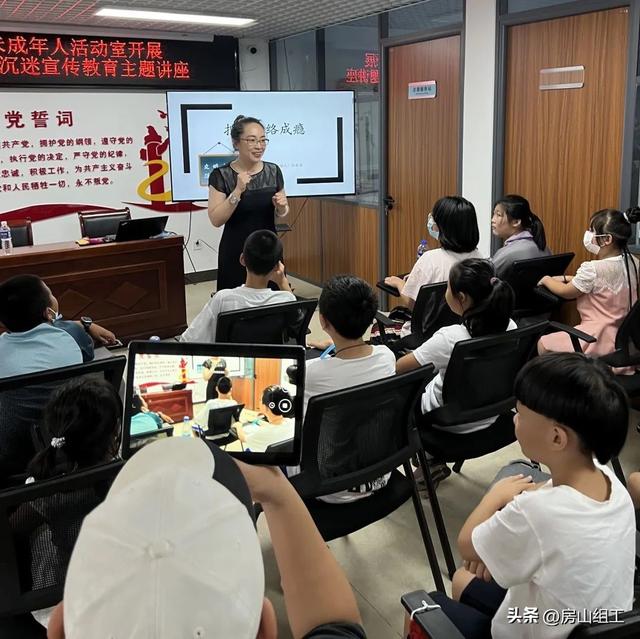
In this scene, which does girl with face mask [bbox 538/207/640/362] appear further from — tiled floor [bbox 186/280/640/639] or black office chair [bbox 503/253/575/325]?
tiled floor [bbox 186/280/640/639]

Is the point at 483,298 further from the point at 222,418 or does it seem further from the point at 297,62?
the point at 297,62

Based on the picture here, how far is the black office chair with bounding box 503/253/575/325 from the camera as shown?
3422mm

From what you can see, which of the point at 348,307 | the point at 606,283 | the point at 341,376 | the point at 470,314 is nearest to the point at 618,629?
the point at 341,376

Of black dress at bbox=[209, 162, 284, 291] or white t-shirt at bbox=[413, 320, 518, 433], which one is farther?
black dress at bbox=[209, 162, 284, 291]

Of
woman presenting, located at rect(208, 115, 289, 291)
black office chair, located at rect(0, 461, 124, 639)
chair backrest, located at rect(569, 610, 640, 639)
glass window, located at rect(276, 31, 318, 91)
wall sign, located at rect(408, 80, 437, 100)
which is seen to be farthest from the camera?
glass window, located at rect(276, 31, 318, 91)

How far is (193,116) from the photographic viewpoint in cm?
519

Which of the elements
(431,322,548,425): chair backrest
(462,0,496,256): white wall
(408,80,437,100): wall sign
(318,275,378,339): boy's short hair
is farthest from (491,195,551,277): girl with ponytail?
(318,275,378,339): boy's short hair

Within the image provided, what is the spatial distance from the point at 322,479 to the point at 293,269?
219 inches

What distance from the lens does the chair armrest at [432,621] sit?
1.22 meters

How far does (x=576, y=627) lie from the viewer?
3.83 ft

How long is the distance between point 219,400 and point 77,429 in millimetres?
494

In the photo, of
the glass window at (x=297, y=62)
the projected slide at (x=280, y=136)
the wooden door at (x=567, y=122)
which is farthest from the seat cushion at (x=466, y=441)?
the glass window at (x=297, y=62)

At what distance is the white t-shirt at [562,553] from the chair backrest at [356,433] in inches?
23.6

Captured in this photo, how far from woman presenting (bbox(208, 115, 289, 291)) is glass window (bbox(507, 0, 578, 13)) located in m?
1.76
